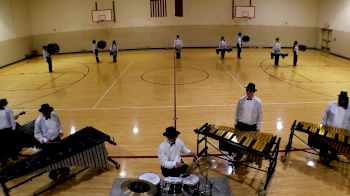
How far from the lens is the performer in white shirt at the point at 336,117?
7.14 metres

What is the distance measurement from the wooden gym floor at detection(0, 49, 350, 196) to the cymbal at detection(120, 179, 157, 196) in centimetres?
236

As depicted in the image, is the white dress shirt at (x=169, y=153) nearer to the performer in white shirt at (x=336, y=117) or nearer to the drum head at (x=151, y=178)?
the drum head at (x=151, y=178)

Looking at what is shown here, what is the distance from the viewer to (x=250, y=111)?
7.36 metres

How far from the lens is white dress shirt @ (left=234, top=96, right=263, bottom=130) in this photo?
7.30m

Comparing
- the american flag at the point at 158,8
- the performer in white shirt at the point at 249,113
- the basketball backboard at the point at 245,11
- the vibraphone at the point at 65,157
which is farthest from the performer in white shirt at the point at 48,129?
the basketball backboard at the point at 245,11

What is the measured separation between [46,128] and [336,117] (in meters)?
7.11

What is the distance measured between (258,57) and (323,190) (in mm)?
16616

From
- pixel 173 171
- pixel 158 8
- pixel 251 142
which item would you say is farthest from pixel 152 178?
pixel 158 8

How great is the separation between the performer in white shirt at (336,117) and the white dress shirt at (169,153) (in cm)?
376

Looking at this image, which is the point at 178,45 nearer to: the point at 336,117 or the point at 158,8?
the point at 158,8

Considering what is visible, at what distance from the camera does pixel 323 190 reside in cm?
650

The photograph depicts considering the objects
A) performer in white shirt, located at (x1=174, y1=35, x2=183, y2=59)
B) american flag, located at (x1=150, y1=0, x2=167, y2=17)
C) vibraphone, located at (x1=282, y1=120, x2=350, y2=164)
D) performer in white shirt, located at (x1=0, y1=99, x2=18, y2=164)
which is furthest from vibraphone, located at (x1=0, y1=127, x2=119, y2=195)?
american flag, located at (x1=150, y1=0, x2=167, y2=17)

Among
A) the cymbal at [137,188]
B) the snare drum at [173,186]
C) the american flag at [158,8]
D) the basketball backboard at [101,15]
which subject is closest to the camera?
the cymbal at [137,188]

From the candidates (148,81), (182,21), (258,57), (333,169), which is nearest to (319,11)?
(258,57)
